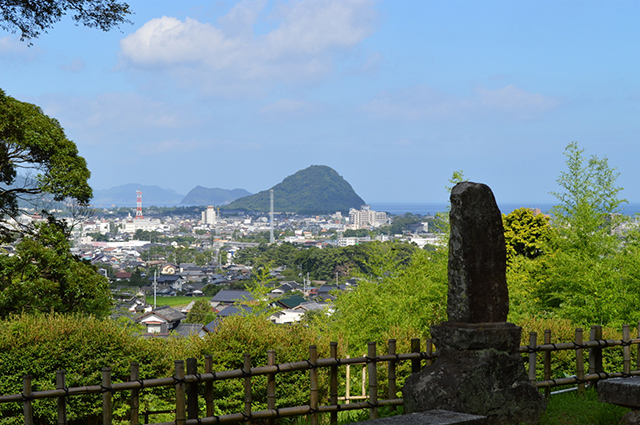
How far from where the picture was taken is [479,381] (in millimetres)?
4883

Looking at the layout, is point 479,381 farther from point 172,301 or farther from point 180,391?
point 172,301

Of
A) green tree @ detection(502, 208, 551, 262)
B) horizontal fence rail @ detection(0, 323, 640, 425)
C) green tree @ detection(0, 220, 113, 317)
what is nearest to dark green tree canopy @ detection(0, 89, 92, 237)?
green tree @ detection(0, 220, 113, 317)

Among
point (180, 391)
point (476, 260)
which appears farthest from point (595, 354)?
point (180, 391)

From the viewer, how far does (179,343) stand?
11.8 meters

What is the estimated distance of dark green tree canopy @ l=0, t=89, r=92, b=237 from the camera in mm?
15445

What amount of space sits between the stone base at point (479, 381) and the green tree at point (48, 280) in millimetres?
12050

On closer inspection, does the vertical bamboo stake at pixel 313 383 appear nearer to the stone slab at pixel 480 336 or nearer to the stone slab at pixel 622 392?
the stone slab at pixel 480 336

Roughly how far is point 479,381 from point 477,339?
0.33 meters

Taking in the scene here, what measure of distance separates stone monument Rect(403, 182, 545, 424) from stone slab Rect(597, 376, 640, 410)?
0.57 metres

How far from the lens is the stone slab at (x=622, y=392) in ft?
15.0

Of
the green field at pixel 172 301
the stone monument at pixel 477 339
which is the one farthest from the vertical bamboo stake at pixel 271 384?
the green field at pixel 172 301

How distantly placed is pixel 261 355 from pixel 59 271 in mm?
7364

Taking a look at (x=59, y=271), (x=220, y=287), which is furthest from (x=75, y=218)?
(x=220, y=287)

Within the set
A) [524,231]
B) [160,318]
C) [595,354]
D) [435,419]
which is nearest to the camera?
[435,419]
